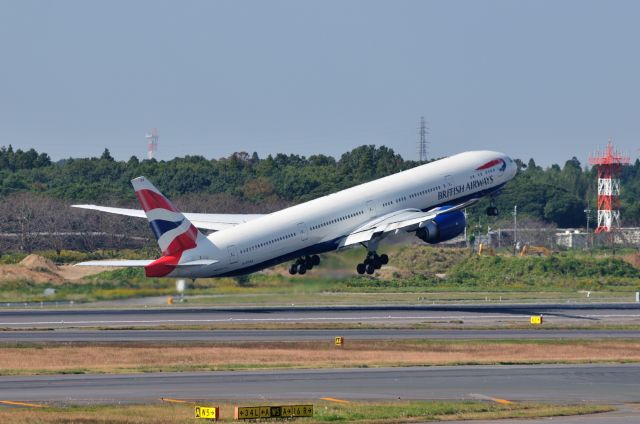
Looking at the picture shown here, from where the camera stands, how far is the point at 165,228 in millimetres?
78000

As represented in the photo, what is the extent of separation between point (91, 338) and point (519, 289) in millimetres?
51852

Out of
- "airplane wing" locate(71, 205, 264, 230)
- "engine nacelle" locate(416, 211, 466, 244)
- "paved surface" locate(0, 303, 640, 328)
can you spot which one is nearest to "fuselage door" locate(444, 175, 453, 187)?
"engine nacelle" locate(416, 211, 466, 244)

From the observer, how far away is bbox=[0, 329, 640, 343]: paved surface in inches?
2771

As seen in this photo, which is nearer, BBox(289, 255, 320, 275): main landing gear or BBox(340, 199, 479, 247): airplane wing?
BBox(340, 199, 479, 247): airplane wing

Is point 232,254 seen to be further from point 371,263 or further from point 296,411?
point 296,411

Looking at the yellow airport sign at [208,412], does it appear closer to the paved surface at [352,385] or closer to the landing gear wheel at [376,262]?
the paved surface at [352,385]

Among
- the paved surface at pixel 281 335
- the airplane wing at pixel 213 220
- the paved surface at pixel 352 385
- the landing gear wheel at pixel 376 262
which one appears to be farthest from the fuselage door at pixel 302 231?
the paved surface at pixel 352 385

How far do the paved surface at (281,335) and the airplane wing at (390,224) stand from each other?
36.8 feet

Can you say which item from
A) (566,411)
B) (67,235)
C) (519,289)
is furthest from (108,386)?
(67,235)

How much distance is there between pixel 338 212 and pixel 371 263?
4129 millimetres

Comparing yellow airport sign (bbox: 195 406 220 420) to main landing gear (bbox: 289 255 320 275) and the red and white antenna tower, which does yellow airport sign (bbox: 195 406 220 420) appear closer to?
main landing gear (bbox: 289 255 320 275)

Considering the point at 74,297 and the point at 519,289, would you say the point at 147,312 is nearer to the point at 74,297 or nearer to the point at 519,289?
the point at 74,297

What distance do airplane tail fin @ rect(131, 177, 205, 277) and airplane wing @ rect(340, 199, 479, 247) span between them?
12.1 m

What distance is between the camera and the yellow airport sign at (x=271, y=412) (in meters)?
40.7
